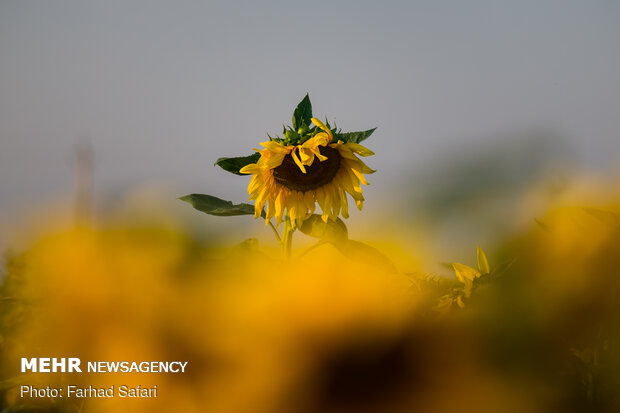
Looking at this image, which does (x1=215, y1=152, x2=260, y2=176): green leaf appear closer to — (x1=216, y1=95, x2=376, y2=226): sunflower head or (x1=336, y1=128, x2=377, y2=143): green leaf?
(x1=216, y1=95, x2=376, y2=226): sunflower head

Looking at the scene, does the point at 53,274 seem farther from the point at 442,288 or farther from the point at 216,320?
the point at 442,288

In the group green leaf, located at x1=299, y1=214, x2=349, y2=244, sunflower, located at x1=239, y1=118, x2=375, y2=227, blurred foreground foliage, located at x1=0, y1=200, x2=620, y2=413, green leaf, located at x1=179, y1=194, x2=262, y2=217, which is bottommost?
blurred foreground foliage, located at x1=0, y1=200, x2=620, y2=413

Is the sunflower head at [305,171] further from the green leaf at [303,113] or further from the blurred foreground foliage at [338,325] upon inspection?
the blurred foreground foliage at [338,325]

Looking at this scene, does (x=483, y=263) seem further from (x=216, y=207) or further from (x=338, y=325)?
(x=216, y=207)

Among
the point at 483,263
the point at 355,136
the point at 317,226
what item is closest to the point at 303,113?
the point at 355,136

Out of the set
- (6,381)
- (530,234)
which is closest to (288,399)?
(530,234)

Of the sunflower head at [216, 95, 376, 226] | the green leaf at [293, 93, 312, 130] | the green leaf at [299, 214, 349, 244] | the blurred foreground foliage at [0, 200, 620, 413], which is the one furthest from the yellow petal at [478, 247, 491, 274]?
the green leaf at [293, 93, 312, 130]

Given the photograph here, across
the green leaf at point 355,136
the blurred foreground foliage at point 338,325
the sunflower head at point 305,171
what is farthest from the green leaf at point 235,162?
the blurred foreground foliage at point 338,325

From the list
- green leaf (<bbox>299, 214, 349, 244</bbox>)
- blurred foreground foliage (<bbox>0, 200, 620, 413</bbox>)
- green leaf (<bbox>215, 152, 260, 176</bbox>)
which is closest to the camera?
blurred foreground foliage (<bbox>0, 200, 620, 413</bbox>)
